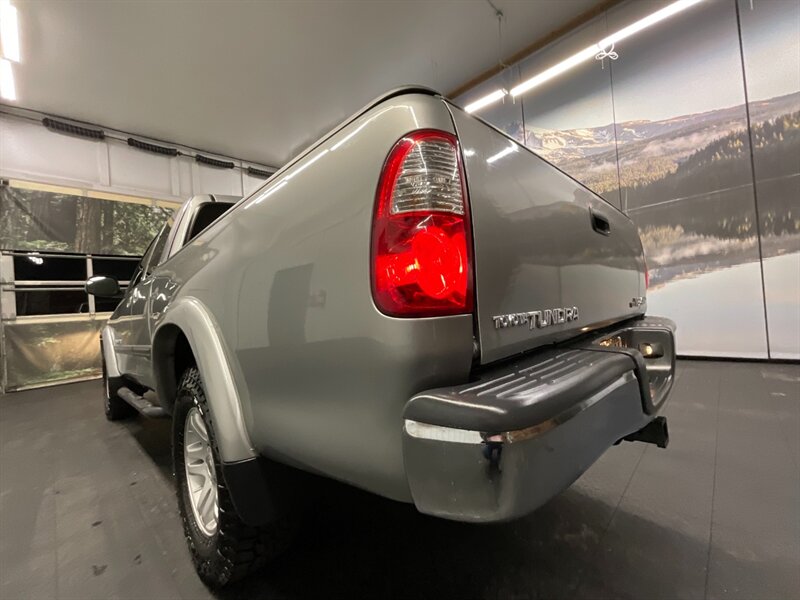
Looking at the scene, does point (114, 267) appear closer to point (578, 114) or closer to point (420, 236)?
point (420, 236)

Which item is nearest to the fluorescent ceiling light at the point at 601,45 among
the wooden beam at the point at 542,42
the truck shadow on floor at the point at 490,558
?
the wooden beam at the point at 542,42

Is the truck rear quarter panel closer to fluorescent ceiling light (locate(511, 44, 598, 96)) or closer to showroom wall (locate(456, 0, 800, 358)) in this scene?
showroom wall (locate(456, 0, 800, 358))

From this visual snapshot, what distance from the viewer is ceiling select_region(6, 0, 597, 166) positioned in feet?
13.7

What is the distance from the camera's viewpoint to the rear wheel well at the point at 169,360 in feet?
5.11

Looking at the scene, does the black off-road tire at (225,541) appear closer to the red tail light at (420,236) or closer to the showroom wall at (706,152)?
the red tail light at (420,236)

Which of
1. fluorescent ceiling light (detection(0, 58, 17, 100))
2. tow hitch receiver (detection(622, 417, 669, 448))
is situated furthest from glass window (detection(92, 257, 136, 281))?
tow hitch receiver (detection(622, 417, 669, 448))

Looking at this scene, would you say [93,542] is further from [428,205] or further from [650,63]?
[650,63]

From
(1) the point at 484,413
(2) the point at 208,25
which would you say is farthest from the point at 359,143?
(2) the point at 208,25

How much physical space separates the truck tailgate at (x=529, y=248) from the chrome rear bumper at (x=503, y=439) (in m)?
0.14

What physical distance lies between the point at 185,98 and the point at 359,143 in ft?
21.5

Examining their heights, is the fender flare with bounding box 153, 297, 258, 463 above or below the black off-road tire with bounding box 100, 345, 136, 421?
above

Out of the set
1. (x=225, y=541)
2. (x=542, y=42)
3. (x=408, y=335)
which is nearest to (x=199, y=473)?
(x=225, y=541)

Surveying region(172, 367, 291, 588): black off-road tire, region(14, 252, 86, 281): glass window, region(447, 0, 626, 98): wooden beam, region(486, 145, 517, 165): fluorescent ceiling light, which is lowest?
region(172, 367, 291, 588): black off-road tire

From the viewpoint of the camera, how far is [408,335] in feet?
2.13
